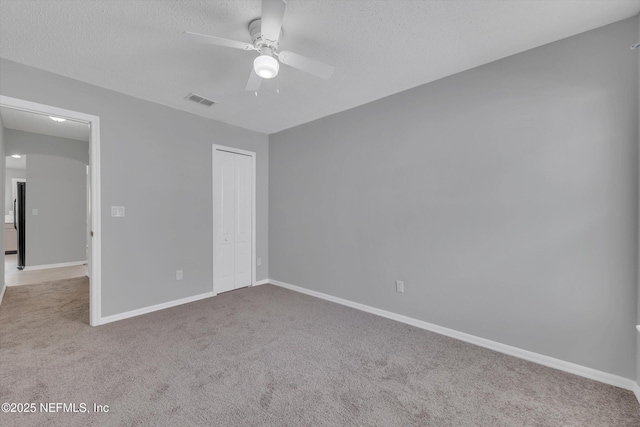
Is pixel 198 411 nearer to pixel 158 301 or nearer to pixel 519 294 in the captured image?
pixel 158 301

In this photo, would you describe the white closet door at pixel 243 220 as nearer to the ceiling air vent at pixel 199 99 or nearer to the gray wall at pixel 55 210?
the ceiling air vent at pixel 199 99

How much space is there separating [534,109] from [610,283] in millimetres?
1451

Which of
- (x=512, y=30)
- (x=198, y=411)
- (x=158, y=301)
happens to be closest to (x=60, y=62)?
(x=158, y=301)

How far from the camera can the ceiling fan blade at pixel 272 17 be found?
1537 millimetres

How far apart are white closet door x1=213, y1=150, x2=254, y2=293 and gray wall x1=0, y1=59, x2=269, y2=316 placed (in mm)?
144

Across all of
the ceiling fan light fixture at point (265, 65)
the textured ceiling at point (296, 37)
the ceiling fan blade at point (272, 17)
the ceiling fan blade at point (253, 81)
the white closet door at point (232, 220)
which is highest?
the textured ceiling at point (296, 37)

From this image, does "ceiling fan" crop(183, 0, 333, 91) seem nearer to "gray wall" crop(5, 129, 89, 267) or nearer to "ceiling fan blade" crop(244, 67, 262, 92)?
"ceiling fan blade" crop(244, 67, 262, 92)

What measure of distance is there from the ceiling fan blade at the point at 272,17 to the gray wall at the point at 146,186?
2.36 m

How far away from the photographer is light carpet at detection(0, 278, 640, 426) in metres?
1.65

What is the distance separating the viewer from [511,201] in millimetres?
2381

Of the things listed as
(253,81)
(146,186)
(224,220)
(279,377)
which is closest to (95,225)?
(146,186)

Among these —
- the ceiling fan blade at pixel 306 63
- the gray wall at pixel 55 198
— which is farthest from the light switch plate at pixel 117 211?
the gray wall at pixel 55 198

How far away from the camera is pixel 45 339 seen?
2590 millimetres

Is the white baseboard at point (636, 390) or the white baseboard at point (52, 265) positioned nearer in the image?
the white baseboard at point (636, 390)
